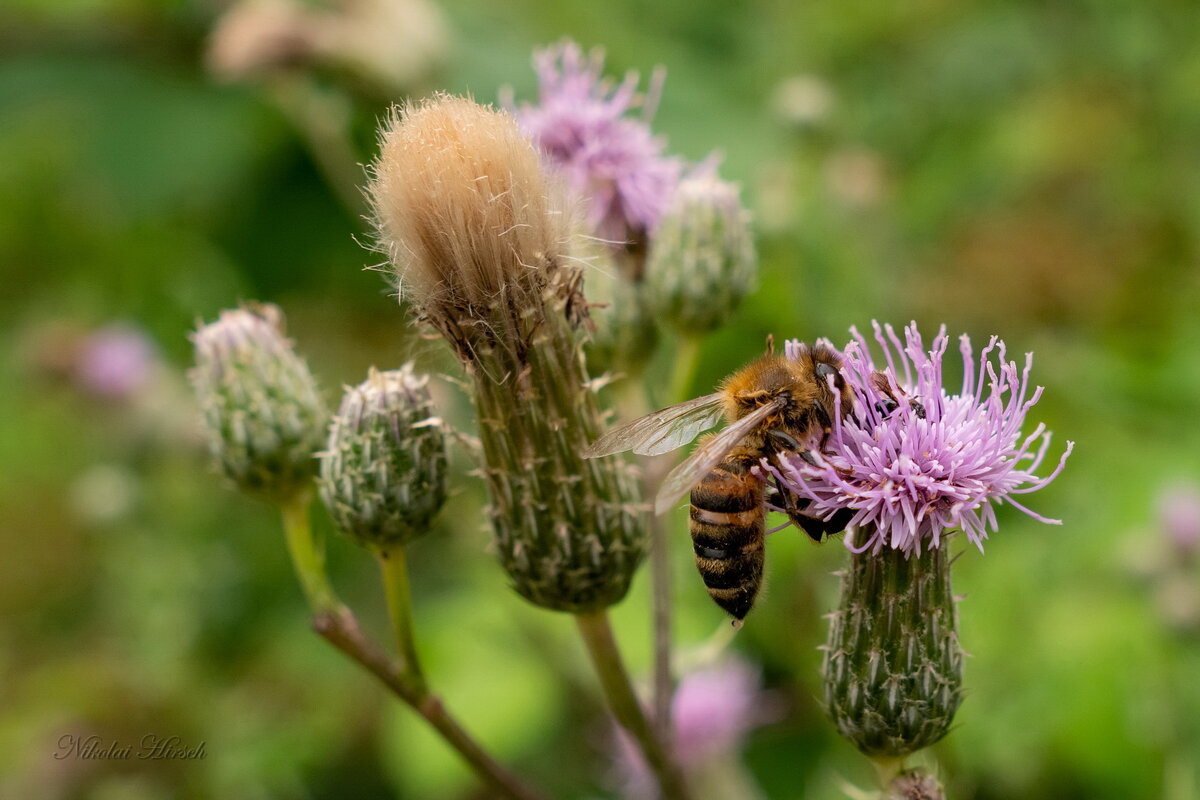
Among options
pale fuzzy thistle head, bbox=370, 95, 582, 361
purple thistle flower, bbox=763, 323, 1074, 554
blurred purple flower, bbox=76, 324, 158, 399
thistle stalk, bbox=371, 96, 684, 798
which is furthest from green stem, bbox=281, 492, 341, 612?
blurred purple flower, bbox=76, 324, 158, 399

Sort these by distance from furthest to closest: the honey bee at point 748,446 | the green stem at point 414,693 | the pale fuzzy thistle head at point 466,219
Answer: the green stem at point 414,693 < the honey bee at point 748,446 < the pale fuzzy thistle head at point 466,219

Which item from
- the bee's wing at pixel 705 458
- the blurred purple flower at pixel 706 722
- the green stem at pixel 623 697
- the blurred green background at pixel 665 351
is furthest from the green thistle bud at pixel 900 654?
the blurred purple flower at pixel 706 722

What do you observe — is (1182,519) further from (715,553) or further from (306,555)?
(306,555)

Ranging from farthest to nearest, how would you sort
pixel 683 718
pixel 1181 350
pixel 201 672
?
pixel 201 672, pixel 1181 350, pixel 683 718

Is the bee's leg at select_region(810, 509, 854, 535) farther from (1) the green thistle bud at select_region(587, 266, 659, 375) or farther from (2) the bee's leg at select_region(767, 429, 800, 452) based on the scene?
(1) the green thistle bud at select_region(587, 266, 659, 375)

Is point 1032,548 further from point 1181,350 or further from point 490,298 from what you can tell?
point 490,298

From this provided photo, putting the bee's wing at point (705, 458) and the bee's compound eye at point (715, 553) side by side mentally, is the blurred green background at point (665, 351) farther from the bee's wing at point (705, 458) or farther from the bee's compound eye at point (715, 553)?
the bee's wing at point (705, 458)

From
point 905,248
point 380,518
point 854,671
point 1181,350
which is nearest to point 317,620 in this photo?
point 380,518
